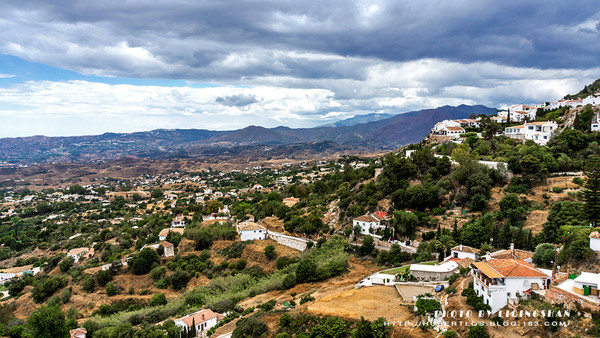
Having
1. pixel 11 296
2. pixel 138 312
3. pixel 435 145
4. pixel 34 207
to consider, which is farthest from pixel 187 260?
pixel 34 207

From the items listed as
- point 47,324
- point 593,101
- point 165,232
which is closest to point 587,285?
point 47,324

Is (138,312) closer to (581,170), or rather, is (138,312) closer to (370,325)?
(370,325)

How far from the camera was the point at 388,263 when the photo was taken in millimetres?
33406

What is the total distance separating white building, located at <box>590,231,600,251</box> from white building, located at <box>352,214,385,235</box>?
19.5 m

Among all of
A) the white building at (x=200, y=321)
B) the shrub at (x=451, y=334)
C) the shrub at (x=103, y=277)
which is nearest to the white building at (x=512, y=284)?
the shrub at (x=451, y=334)

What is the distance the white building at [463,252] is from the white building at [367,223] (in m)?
10.5

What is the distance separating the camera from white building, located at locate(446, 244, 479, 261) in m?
28.6

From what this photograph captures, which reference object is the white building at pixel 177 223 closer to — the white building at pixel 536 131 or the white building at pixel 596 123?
the white building at pixel 536 131

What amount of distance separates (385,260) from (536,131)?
28142mm

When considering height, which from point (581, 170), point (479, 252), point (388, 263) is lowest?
point (388, 263)

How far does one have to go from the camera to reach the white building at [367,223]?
3944 centimetres

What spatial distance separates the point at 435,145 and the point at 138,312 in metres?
46.1

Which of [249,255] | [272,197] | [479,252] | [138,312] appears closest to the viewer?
[479,252]

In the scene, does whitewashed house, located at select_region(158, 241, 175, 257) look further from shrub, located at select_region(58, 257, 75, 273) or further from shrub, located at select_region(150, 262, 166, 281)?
shrub, located at select_region(58, 257, 75, 273)
